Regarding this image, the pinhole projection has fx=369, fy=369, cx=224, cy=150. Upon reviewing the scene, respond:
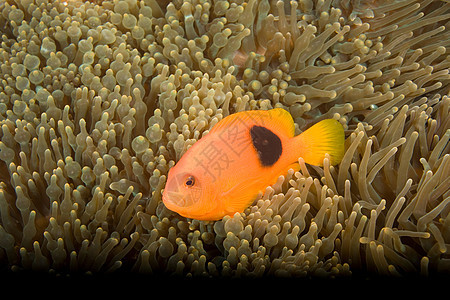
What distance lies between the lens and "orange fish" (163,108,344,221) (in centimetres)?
121

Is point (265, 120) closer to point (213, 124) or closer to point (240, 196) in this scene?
point (213, 124)

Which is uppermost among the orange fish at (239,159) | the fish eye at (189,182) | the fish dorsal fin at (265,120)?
the fish dorsal fin at (265,120)

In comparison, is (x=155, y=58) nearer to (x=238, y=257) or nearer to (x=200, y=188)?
(x=200, y=188)

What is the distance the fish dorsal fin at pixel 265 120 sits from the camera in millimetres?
1344

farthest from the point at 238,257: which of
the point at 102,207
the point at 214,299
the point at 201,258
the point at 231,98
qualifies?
the point at 231,98

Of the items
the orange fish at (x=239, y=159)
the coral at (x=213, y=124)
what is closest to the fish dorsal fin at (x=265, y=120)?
the orange fish at (x=239, y=159)

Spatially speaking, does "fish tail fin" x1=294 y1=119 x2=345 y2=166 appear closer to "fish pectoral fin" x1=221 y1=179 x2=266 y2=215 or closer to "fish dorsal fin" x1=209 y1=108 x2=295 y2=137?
"fish dorsal fin" x1=209 y1=108 x2=295 y2=137

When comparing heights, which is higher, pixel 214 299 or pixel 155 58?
pixel 155 58

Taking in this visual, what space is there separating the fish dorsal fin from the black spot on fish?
3 cm

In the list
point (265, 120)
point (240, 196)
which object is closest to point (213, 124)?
point (265, 120)

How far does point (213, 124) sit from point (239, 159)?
22cm

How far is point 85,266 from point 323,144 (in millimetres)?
984

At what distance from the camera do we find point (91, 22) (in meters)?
1.76

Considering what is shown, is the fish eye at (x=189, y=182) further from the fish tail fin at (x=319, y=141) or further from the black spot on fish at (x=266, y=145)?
the fish tail fin at (x=319, y=141)
